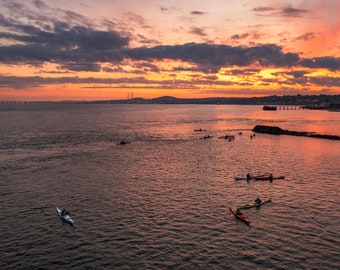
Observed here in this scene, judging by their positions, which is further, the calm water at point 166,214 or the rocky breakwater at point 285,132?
the rocky breakwater at point 285,132

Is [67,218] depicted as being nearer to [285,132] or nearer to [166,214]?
[166,214]

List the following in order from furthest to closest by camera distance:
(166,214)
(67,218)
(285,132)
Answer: (285,132) < (166,214) < (67,218)

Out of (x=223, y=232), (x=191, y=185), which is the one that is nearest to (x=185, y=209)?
(x=223, y=232)

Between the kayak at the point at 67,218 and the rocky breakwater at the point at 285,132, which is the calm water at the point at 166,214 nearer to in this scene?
the kayak at the point at 67,218

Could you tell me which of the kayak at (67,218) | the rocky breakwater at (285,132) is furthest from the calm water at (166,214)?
the rocky breakwater at (285,132)

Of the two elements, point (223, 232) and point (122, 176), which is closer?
point (223, 232)

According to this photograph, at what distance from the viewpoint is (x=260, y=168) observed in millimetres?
76438

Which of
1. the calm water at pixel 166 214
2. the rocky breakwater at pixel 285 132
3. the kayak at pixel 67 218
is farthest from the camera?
the rocky breakwater at pixel 285 132

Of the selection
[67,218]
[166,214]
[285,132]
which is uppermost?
[285,132]

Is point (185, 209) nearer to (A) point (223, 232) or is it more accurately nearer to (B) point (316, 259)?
(A) point (223, 232)

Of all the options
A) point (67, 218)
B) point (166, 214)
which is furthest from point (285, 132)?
point (67, 218)

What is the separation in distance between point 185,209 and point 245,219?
9915 millimetres

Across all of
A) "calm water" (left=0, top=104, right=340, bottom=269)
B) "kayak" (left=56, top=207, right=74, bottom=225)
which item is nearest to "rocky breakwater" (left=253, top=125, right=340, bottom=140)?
"calm water" (left=0, top=104, right=340, bottom=269)

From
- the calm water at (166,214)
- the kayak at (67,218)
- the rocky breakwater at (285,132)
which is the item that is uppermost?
the rocky breakwater at (285,132)
